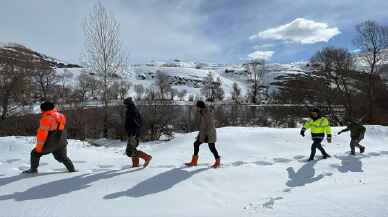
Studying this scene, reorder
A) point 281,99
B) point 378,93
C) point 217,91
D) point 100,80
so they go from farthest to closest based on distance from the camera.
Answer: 1. point 217,91
2. point 281,99
3. point 378,93
4. point 100,80

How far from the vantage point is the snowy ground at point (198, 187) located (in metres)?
5.45

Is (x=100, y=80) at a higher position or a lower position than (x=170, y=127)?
higher

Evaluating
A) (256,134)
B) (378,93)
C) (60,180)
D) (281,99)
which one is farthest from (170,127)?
(281,99)

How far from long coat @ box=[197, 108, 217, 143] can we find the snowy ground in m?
0.67

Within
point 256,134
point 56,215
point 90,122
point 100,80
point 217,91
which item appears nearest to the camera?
point 56,215

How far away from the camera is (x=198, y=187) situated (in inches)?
272

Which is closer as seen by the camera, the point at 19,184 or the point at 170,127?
the point at 19,184

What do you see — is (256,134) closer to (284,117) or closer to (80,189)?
(80,189)

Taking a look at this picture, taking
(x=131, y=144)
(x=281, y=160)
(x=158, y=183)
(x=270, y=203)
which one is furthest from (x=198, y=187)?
(x=281, y=160)

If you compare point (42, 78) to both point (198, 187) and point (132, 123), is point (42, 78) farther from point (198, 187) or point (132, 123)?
point (198, 187)

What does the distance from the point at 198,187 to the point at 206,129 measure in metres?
2.04

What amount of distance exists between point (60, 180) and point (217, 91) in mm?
96164

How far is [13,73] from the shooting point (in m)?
25.0

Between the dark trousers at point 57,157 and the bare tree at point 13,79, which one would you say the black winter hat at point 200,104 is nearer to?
the dark trousers at point 57,157
